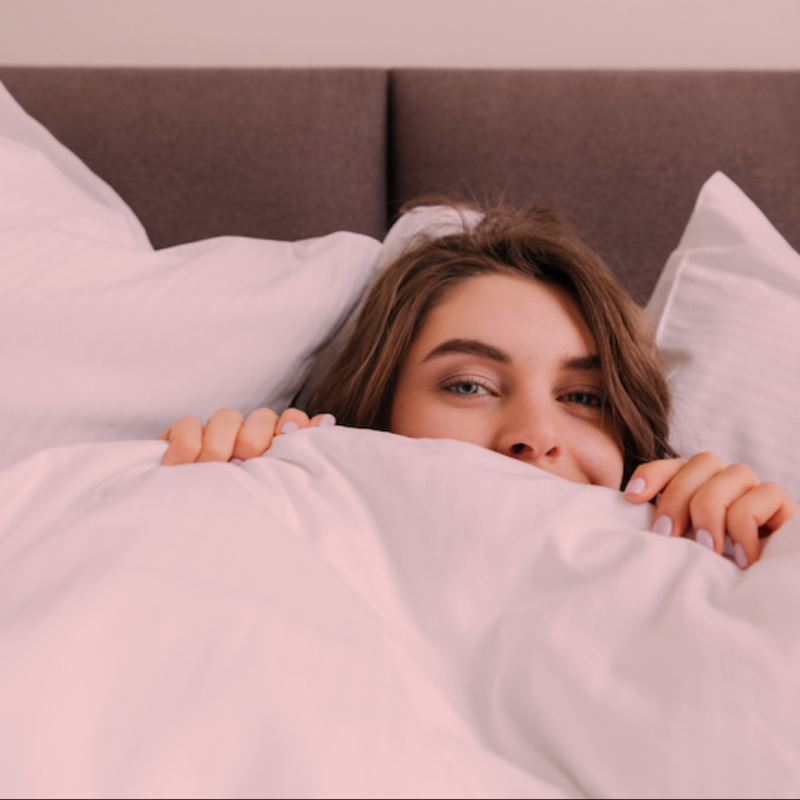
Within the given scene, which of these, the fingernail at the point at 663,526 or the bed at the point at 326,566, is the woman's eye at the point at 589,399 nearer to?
the bed at the point at 326,566

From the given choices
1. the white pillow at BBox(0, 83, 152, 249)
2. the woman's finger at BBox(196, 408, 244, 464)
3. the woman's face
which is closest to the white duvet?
the woman's finger at BBox(196, 408, 244, 464)

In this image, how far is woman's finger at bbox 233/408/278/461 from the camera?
701 mm

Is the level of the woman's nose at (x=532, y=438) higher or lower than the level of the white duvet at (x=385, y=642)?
lower

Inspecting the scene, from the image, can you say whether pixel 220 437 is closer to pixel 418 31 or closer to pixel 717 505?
pixel 717 505

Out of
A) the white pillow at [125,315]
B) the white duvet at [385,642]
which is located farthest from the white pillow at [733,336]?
the white pillow at [125,315]

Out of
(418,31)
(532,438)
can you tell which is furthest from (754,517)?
(418,31)

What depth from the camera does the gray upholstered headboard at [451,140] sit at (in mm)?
1235

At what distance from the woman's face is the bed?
166 mm

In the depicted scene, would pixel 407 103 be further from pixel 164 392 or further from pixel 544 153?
pixel 164 392

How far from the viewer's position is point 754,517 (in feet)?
1.79

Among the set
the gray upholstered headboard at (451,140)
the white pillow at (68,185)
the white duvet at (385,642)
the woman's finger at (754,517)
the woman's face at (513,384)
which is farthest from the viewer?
the gray upholstered headboard at (451,140)

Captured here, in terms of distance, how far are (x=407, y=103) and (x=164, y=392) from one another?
866mm

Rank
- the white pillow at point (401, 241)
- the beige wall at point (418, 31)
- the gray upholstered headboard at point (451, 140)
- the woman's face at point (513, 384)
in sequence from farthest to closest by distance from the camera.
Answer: the beige wall at point (418, 31) < the gray upholstered headboard at point (451, 140) < the white pillow at point (401, 241) < the woman's face at point (513, 384)

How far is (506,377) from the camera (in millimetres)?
809
